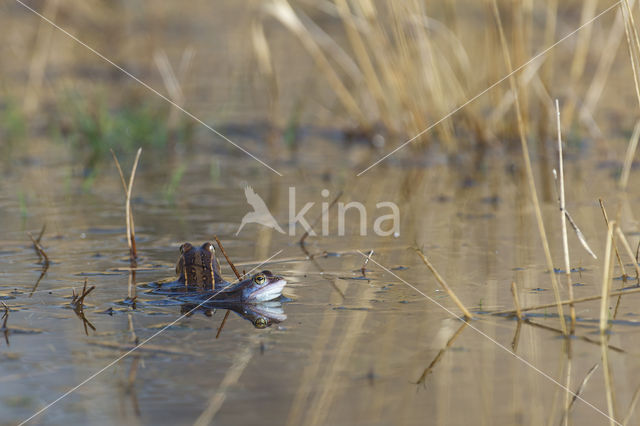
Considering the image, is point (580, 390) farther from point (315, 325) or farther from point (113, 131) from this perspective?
point (113, 131)

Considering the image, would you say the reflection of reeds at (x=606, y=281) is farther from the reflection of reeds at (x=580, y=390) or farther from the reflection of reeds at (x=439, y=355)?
the reflection of reeds at (x=439, y=355)

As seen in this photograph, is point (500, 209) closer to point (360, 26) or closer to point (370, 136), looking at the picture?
point (360, 26)

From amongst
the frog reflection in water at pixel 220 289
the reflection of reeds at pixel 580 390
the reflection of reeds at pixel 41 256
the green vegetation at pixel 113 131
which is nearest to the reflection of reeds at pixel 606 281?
the reflection of reeds at pixel 580 390

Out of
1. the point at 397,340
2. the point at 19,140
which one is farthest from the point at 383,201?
the point at 19,140

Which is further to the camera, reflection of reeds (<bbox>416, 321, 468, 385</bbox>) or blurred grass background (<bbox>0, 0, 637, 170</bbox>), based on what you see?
blurred grass background (<bbox>0, 0, 637, 170</bbox>)

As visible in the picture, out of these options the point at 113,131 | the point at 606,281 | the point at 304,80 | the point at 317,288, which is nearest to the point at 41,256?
the point at 317,288

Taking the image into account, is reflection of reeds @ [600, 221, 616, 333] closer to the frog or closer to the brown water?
the brown water

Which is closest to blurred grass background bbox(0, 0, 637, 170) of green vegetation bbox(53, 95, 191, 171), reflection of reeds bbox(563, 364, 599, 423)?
green vegetation bbox(53, 95, 191, 171)
